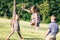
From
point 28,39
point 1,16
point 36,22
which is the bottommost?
point 1,16

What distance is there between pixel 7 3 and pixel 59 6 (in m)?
7.19

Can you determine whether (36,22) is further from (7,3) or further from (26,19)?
(7,3)

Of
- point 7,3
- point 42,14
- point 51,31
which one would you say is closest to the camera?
point 51,31

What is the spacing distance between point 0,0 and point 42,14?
6646mm

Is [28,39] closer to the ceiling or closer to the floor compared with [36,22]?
closer to the floor

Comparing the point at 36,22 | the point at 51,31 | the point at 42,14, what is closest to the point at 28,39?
the point at 36,22

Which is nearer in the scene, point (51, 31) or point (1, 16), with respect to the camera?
point (51, 31)

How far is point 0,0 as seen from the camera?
44.4m

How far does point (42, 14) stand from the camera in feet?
136

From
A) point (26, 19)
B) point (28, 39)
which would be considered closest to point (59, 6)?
point (26, 19)

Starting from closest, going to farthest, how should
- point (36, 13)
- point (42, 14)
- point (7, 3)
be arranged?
point (36, 13), point (42, 14), point (7, 3)

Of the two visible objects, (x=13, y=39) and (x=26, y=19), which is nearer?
(x=13, y=39)

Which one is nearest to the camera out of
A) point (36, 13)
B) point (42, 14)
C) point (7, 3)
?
point (36, 13)

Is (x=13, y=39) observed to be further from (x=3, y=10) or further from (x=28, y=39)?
(x=3, y=10)
